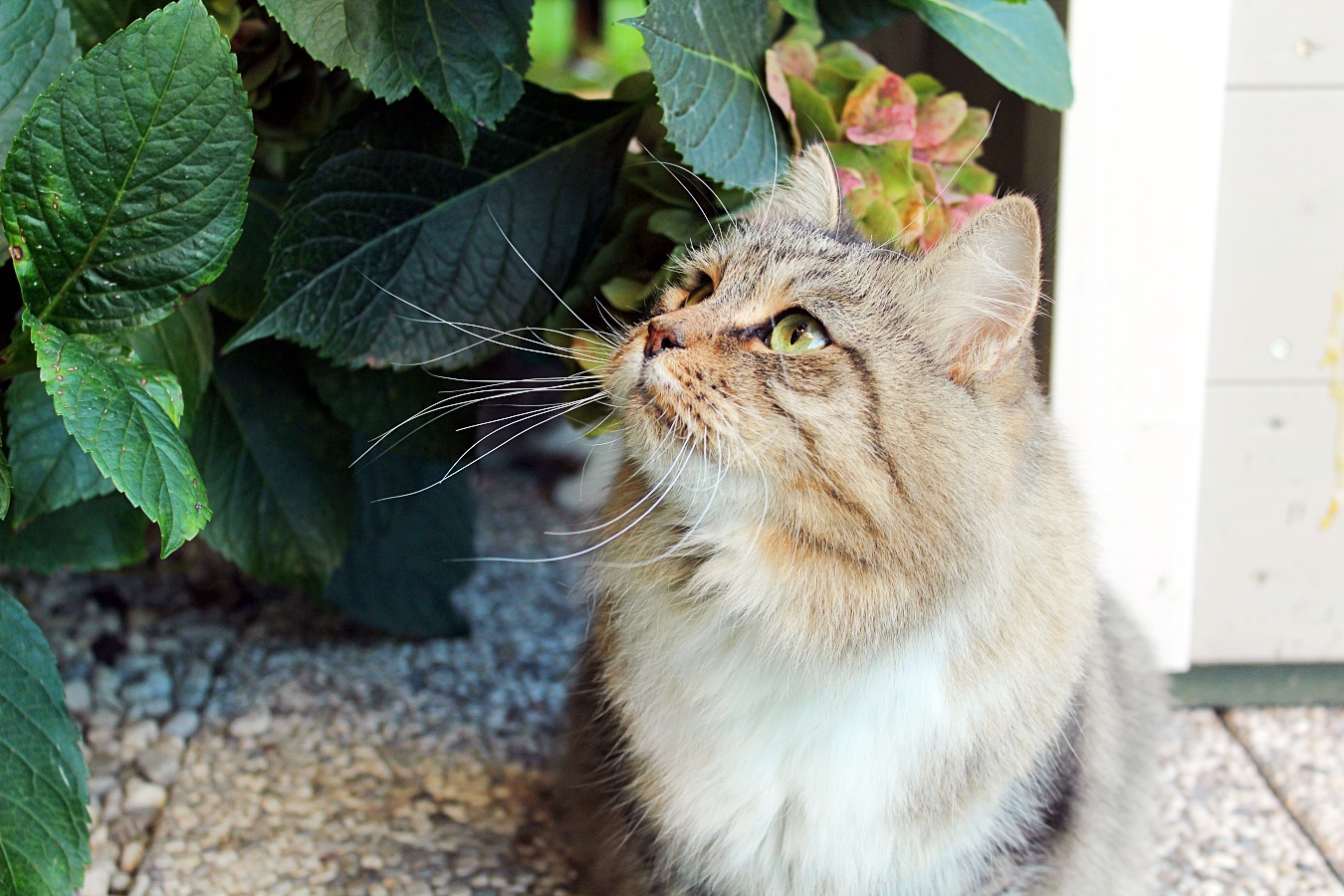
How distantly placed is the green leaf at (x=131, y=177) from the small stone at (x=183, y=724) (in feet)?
3.09

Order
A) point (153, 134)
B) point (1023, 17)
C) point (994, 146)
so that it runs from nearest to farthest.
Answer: point (153, 134) < point (1023, 17) < point (994, 146)

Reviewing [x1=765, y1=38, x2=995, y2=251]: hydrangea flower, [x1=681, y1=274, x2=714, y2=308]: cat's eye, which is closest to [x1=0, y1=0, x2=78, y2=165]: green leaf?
[x1=681, y1=274, x2=714, y2=308]: cat's eye

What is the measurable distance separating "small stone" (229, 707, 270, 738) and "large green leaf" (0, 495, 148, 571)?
14.1 inches

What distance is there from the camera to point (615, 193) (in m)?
1.66

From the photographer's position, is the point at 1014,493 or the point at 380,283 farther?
the point at 380,283

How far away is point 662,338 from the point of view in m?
1.17

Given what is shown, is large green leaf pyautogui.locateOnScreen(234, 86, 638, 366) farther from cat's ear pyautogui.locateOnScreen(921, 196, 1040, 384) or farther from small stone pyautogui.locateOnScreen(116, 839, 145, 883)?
small stone pyautogui.locateOnScreen(116, 839, 145, 883)

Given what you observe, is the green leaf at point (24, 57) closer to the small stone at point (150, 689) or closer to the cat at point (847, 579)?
the cat at point (847, 579)

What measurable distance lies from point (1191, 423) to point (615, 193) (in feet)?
3.36

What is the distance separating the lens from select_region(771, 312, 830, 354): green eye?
1.18 m

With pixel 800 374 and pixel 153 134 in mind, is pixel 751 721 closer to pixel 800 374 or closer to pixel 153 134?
pixel 800 374

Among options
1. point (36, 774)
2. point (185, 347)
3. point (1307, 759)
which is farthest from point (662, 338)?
point (1307, 759)

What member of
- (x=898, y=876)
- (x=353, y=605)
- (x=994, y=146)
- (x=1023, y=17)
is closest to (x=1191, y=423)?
(x=994, y=146)

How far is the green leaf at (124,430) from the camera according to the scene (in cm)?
108
